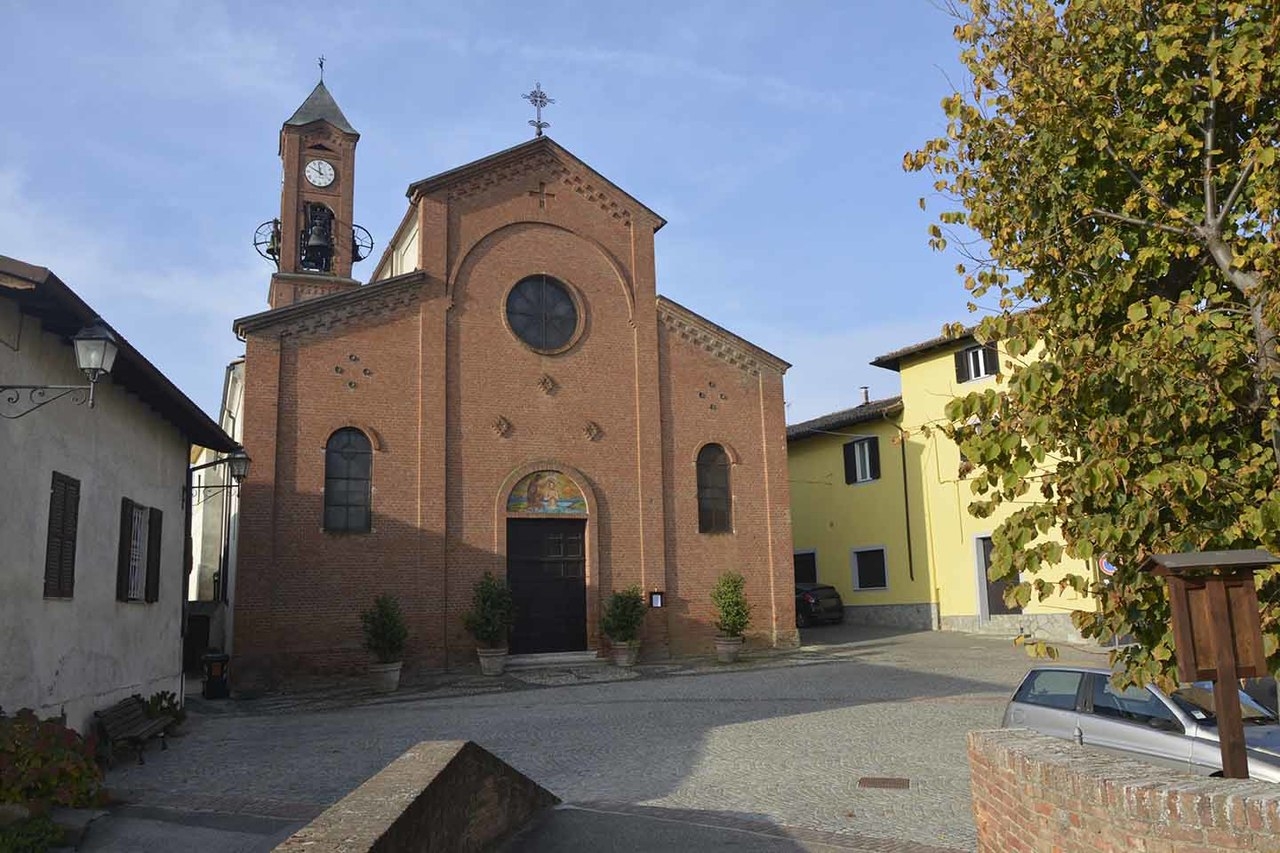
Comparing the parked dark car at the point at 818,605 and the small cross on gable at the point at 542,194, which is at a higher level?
the small cross on gable at the point at 542,194

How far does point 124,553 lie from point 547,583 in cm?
1083

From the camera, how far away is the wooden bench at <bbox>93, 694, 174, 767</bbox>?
1116 cm

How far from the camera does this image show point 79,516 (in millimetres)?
11055

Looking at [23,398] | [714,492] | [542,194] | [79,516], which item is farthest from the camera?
[714,492]

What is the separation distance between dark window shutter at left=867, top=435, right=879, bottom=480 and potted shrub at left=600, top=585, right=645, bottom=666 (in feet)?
35.8

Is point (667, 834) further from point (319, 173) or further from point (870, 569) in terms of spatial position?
point (319, 173)

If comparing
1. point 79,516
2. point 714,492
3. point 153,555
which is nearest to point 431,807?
point 79,516

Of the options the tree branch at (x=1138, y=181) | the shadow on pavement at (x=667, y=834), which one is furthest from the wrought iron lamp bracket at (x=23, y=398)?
the tree branch at (x=1138, y=181)

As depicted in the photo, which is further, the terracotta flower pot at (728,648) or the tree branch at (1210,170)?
the terracotta flower pot at (728,648)

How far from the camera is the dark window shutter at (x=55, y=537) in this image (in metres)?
10.2

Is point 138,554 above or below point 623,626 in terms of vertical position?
above

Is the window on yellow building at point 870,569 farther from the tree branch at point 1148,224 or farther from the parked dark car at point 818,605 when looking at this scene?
the tree branch at point 1148,224

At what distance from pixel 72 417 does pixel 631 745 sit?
7342mm

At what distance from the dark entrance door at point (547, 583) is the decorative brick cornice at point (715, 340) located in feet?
17.8
